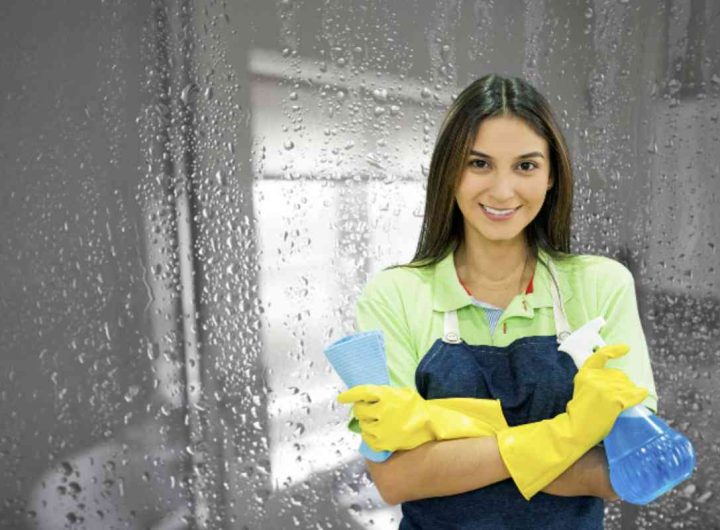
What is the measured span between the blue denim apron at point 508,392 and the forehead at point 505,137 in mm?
207

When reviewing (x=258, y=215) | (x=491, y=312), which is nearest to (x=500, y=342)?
(x=491, y=312)

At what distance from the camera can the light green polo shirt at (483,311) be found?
2.57ft

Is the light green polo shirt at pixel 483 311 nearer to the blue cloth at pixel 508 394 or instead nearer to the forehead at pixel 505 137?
the blue cloth at pixel 508 394

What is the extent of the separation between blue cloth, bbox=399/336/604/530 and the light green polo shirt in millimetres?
22

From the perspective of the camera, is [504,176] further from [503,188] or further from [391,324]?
[391,324]

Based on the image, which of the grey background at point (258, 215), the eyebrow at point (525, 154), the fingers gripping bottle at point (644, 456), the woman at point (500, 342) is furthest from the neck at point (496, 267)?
the grey background at point (258, 215)

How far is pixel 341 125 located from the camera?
1443 mm

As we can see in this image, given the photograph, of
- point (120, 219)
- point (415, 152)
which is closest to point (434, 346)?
point (415, 152)

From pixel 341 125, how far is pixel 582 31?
1.69 ft

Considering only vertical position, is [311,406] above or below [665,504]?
above

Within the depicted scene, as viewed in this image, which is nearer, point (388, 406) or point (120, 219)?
point (388, 406)

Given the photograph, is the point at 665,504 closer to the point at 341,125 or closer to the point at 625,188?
the point at 625,188

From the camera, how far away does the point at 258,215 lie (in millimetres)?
1476

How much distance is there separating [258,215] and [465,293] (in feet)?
2.46
